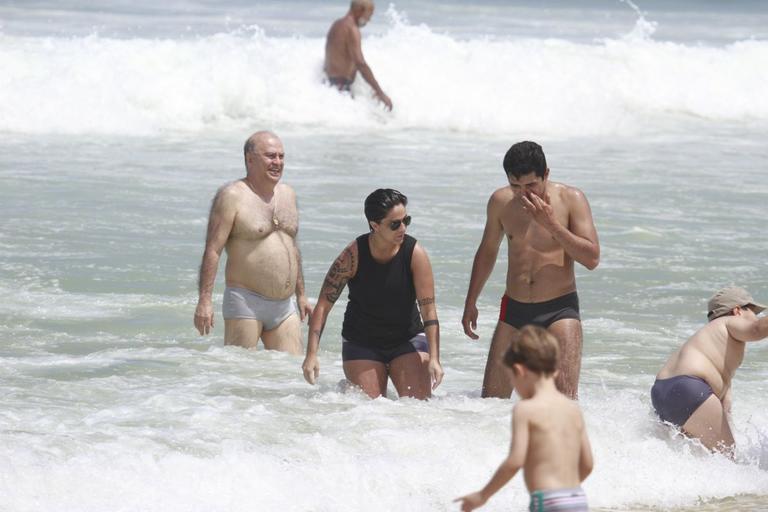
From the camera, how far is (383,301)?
7.18 m

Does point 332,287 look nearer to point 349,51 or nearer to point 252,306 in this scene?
point 252,306

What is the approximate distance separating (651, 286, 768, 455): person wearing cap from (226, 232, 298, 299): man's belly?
2372 mm

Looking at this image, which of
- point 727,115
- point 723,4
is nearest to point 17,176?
point 727,115

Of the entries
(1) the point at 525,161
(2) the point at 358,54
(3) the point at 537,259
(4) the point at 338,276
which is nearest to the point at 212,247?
(4) the point at 338,276

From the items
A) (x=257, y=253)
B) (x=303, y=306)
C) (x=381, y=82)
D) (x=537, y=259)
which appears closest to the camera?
(x=537, y=259)

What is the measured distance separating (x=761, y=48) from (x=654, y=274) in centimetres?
1974

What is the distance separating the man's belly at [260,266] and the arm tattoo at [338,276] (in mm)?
996

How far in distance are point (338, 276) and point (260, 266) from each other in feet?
3.39

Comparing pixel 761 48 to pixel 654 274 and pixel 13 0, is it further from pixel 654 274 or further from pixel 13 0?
pixel 654 274

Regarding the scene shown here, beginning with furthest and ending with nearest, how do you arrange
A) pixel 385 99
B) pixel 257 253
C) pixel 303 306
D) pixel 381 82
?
pixel 381 82, pixel 385 99, pixel 303 306, pixel 257 253

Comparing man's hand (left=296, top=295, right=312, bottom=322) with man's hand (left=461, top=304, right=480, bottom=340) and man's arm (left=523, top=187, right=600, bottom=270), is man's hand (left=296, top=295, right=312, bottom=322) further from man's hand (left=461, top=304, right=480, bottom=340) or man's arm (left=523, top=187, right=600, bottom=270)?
man's arm (left=523, top=187, right=600, bottom=270)

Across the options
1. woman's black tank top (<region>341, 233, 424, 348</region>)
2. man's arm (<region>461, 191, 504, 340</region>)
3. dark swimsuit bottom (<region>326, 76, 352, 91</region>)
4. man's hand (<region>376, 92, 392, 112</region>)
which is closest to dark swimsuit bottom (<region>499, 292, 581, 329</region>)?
man's arm (<region>461, 191, 504, 340</region>)

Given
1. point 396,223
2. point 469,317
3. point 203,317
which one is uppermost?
point 396,223

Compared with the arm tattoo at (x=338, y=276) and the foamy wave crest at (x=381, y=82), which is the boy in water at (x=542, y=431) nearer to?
the arm tattoo at (x=338, y=276)
